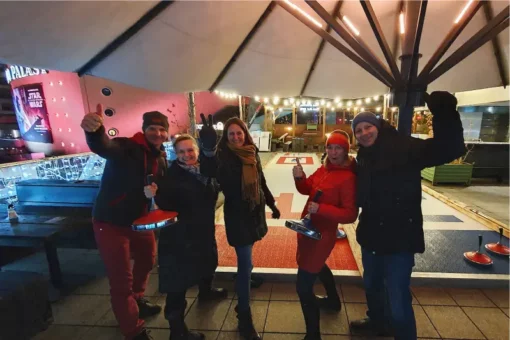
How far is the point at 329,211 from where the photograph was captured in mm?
1795

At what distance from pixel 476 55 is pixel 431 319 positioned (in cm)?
243

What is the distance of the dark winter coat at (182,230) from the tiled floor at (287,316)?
0.70 m

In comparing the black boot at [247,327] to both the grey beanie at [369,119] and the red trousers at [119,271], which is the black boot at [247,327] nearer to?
the red trousers at [119,271]

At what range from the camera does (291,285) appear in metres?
2.93

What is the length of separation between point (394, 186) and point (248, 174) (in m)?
1.03

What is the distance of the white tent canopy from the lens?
1.64 meters

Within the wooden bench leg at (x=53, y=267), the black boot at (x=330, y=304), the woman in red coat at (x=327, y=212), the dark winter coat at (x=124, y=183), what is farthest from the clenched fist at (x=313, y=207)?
the wooden bench leg at (x=53, y=267)

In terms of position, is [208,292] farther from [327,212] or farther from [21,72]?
[21,72]

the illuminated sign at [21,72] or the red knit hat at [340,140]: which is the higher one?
the illuminated sign at [21,72]

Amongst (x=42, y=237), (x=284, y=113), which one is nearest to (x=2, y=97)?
(x=284, y=113)

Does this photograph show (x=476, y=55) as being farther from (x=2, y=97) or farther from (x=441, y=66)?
(x=2, y=97)

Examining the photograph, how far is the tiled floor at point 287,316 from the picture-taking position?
226 cm

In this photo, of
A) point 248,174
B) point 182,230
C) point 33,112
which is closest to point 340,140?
point 248,174

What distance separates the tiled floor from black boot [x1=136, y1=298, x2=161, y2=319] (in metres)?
0.07
